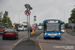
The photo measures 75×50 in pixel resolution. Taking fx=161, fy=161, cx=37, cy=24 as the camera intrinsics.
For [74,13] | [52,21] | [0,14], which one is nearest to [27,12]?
[52,21]

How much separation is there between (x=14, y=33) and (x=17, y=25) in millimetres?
37958

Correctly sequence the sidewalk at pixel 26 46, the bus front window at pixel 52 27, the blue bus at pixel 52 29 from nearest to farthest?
the sidewalk at pixel 26 46 → the blue bus at pixel 52 29 → the bus front window at pixel 52 27

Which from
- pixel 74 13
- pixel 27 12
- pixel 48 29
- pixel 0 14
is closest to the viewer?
pixel 27 12

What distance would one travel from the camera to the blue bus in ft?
68.7

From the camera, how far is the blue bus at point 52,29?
2094 cm

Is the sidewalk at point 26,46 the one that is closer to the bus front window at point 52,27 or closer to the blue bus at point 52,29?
the blue bus at point 52,29

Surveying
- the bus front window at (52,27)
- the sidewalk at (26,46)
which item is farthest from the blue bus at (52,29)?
the sidewalk at (26,46)

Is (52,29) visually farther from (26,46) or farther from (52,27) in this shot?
(26,46)

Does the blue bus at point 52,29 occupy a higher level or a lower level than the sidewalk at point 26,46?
higher

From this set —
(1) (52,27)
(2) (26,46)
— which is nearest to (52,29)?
(1) (52,27)

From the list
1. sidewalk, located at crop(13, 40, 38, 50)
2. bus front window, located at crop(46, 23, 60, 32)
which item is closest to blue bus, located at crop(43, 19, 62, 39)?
bus front window, located at crop(46, 23, 60, 32)

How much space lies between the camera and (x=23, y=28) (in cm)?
6109

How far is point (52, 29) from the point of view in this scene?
69.5 ft

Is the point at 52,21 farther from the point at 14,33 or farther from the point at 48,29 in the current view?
the point at 14,33
